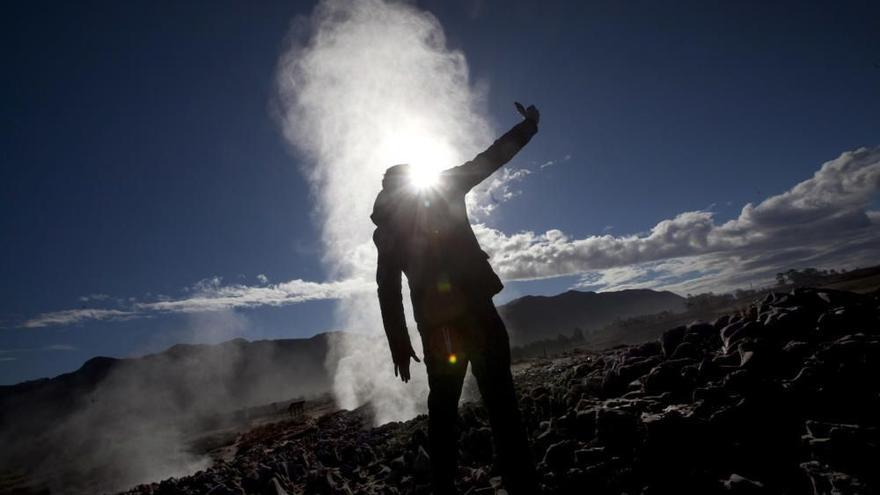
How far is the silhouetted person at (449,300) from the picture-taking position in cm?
197

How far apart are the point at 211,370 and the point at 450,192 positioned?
11191cm

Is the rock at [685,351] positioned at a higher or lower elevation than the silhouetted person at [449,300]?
lower

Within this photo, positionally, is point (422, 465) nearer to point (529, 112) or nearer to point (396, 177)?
point (396, 177)

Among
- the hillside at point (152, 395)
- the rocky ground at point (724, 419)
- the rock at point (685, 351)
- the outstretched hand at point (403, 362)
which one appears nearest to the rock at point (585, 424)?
the rocky ground at point (724, 419)

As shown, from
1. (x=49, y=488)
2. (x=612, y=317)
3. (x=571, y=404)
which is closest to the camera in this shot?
(x=571, y=404)

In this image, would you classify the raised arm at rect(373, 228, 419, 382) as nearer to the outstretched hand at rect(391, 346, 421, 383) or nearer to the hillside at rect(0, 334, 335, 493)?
the outstretched hand at rect(391, 346, 421, 383)

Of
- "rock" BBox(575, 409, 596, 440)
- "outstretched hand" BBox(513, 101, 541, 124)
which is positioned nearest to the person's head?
"outstretched hand" BBox(513, 101, 541, 124)

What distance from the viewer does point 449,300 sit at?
2.13 metres

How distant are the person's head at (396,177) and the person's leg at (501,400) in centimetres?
97

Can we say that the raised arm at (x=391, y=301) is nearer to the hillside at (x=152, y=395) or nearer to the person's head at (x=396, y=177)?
the person's head at (x=396, y=177)

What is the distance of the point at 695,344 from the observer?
3883mm

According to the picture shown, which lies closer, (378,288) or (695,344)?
(378,288)

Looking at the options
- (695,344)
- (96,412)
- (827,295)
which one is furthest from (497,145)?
(96,412)

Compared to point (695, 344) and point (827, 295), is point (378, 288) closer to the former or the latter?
point (695, 344)
